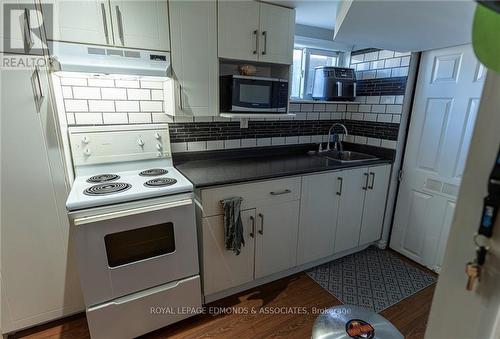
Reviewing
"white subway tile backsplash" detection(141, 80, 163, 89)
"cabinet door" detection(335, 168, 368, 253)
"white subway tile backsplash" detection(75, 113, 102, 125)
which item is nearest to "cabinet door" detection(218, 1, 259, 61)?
"white subway tile backsplash" detection(141, 80, 163, 89)

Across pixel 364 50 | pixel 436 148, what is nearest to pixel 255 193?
pixel 436 148

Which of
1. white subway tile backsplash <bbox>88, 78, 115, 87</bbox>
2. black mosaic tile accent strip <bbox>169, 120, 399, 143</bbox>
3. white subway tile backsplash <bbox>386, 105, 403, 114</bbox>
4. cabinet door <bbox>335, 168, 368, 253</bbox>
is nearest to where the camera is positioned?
white subway tile backsplash <bbox>88, 78, 115, 87</bbox>

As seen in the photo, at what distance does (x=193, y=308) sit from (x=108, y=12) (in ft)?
6.09

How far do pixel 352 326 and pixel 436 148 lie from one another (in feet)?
5.80

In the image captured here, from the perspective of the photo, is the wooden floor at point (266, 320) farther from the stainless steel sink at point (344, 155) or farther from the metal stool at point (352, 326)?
the stainless steel sink at point (344, 155)

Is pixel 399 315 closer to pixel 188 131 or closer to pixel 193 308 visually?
pixel 193 308

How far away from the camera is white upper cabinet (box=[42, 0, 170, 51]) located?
4.62ft

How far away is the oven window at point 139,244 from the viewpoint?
145 cm

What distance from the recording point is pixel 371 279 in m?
2.20

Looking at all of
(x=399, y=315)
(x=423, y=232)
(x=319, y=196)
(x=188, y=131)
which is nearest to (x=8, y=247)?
(x=188, y=131)

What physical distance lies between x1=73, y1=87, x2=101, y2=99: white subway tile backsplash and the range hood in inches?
14.0

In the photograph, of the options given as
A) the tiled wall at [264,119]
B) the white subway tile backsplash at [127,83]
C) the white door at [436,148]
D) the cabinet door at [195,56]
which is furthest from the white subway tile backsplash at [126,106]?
the white door at [436,148]

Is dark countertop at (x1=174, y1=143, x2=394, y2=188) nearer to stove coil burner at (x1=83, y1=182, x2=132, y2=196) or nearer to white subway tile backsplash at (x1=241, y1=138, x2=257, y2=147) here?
white subway tile backsplash at (x1=241, y1=138, x2=257, y2=147)

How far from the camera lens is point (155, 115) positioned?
2.03 m
